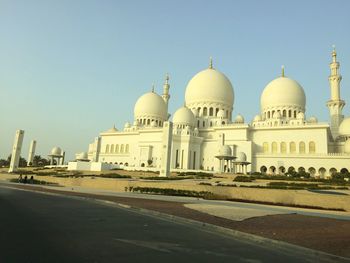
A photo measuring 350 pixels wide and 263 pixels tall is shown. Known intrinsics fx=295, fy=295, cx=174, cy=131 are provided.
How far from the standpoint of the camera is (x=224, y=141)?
62.1 meters

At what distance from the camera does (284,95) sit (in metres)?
65.1

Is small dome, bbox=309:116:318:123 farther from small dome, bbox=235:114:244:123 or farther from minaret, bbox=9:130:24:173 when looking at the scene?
minaret, bbox=9:130:24:173

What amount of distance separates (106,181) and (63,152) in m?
60.0

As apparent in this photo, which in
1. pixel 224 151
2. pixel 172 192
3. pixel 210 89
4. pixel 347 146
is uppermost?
pixel 210 89

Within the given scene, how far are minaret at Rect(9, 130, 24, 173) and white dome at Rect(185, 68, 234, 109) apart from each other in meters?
39.3

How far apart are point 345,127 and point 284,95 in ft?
44.9

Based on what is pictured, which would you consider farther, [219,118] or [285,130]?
[219,118]

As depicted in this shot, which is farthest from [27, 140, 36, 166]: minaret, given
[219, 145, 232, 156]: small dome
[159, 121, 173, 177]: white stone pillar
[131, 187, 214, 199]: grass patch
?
[131, 187, 214, 199]: grass patch

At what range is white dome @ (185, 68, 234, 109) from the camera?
71.9 metres

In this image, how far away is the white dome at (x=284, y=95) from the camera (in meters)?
65.0

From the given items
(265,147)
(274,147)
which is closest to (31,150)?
(265,147)

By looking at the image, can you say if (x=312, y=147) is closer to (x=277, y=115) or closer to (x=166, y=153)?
(x=277, y=115)

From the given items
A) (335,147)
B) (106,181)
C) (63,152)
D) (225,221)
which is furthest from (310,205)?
(63,152)

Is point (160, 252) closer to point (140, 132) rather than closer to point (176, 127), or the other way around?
point (176, 127)
